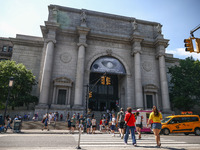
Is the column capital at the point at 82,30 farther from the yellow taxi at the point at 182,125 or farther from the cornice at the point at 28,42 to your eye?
the yellow taxi at the point at 182,125

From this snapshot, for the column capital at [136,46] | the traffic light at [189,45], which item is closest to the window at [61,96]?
the column capital at [136,46]

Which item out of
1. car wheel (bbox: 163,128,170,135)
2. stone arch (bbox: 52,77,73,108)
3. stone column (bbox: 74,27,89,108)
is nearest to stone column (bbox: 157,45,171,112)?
car wheel (bbox: 163,128,170,135)

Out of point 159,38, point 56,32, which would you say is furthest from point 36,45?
point 159,38

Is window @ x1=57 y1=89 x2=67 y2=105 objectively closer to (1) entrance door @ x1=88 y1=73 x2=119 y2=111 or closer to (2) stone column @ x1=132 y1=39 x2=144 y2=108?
(1) entrance door @ x1=88 y1=73 x2=119 y2=111

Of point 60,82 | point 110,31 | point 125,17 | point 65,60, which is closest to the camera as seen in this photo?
point 60,82

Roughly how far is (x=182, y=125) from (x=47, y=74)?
2089cm

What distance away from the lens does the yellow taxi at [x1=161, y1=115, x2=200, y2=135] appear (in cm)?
1545

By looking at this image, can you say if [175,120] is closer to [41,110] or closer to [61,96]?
[61,96]

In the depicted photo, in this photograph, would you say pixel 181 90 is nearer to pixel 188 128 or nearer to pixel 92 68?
pixel 188 128

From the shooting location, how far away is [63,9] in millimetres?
31531

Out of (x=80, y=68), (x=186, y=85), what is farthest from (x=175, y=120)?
(x=80, y=68)

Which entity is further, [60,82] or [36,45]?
[36,45]

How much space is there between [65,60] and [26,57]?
924 centimetres

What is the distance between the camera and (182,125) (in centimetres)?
1565
